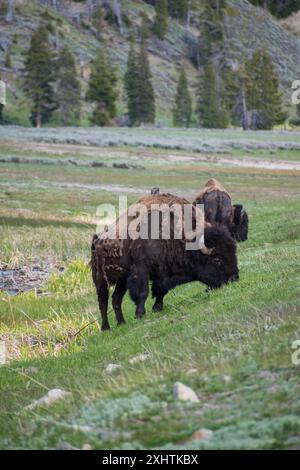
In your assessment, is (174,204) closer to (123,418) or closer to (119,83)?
(123,418)

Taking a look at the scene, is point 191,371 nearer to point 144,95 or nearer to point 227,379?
point 227,379

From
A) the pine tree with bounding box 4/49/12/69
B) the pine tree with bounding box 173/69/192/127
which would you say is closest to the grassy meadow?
the pine tree with bounding box 4/49/12/69

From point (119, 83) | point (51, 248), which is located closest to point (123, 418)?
point (51, 248)

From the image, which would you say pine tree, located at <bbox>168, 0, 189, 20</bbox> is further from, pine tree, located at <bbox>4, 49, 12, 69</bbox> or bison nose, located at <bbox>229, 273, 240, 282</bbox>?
bison nose, located at <bbox>229, 273, 240, 282</bbox>

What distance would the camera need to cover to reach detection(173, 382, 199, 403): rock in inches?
244

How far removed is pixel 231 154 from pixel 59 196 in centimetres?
3381

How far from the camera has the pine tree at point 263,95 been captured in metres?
115

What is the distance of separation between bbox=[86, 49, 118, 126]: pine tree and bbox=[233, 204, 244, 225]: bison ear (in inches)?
3462

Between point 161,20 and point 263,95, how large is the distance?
3593cm

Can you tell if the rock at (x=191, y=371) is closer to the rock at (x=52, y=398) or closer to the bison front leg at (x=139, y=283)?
the rock at (x=52, y=398)

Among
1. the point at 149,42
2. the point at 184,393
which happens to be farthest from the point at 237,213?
the point at 149,42

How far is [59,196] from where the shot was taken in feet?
123

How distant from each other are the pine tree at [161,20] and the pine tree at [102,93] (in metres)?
39.8

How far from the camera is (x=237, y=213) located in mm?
16172
